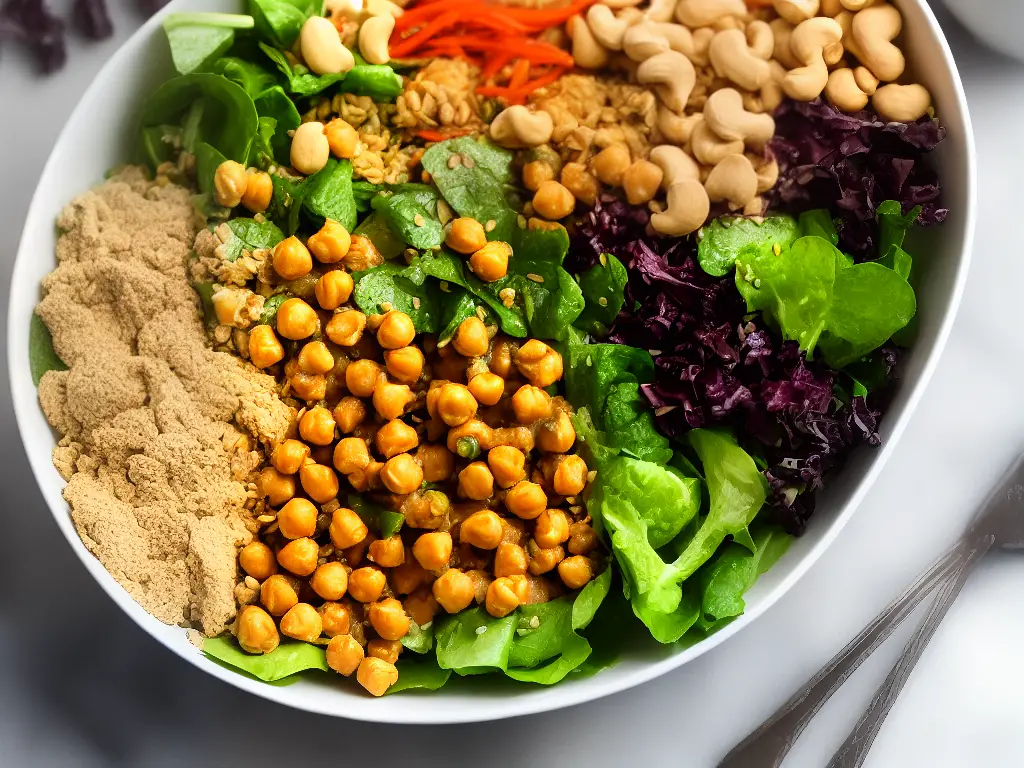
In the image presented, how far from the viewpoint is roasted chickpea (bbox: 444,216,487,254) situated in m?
1.32

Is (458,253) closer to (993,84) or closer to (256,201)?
(256,201)

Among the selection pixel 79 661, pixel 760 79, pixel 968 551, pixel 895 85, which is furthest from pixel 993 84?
pixel 79 661

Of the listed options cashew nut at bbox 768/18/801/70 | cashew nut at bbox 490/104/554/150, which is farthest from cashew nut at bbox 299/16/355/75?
cashew nut at bbox 768/18/801/70

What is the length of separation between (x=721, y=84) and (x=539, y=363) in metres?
0.53

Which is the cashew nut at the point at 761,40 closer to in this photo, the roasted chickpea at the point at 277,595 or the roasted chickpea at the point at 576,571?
the roasted chickpea at the point at 576,571

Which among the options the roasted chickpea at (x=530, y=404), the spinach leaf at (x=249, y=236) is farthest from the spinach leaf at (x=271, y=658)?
the spinach leaf at (x=249, y=236)

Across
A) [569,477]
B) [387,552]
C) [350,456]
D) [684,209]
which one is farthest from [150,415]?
[684,209]

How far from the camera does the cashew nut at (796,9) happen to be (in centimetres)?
134

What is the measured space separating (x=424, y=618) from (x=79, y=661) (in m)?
0.67

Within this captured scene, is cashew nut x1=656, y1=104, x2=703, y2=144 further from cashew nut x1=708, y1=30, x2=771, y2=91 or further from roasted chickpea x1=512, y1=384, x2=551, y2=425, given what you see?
roasted chickpea x1=512, y1=384, x2=551, y2=425

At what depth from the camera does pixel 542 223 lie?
1.38 m

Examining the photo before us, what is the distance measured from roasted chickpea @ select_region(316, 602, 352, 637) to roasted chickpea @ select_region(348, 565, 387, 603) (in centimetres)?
2

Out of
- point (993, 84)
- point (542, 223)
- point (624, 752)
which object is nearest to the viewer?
point (542, 223)

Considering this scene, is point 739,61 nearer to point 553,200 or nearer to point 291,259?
point 553,200
